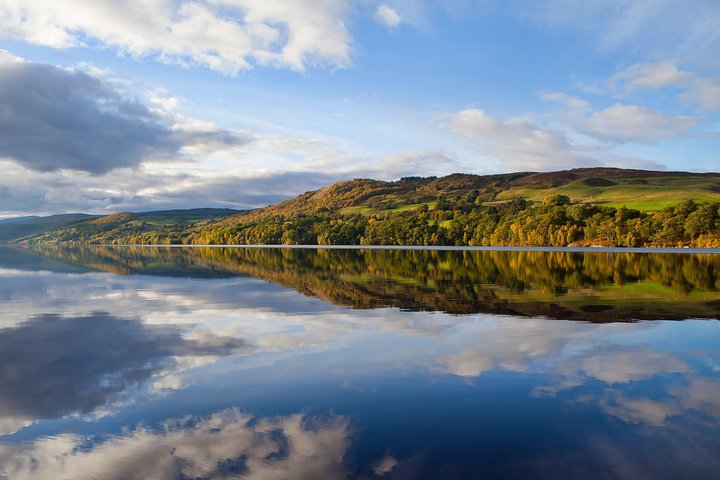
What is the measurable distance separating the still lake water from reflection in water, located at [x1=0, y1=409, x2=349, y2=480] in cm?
5

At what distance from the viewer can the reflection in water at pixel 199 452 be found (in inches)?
390

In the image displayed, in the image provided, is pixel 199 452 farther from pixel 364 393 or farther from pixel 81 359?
pixel 81 359

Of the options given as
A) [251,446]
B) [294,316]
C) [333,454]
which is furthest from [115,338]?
[333,454]

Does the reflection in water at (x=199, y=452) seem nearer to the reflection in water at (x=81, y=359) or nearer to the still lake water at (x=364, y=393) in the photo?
the still lake water at (x=364, y=393)

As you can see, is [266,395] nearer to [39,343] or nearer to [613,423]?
[613,423]

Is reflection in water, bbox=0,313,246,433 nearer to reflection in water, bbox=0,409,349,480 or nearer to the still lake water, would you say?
the still lake water

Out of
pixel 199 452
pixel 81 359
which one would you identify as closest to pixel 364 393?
pixel 199 452

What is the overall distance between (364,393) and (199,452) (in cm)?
505

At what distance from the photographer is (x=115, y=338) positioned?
75.5 ft

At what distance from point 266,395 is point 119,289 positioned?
36.5m

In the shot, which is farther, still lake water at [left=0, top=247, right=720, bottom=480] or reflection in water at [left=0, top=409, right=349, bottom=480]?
still lake water at [left=0, top=247, right=720, bottom=480]

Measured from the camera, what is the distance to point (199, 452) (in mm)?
10766

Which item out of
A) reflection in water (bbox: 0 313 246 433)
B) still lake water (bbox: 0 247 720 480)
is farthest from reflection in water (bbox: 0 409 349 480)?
reflection in water (bbox: 0 313 246 433)

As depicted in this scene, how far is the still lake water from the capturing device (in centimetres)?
1028
